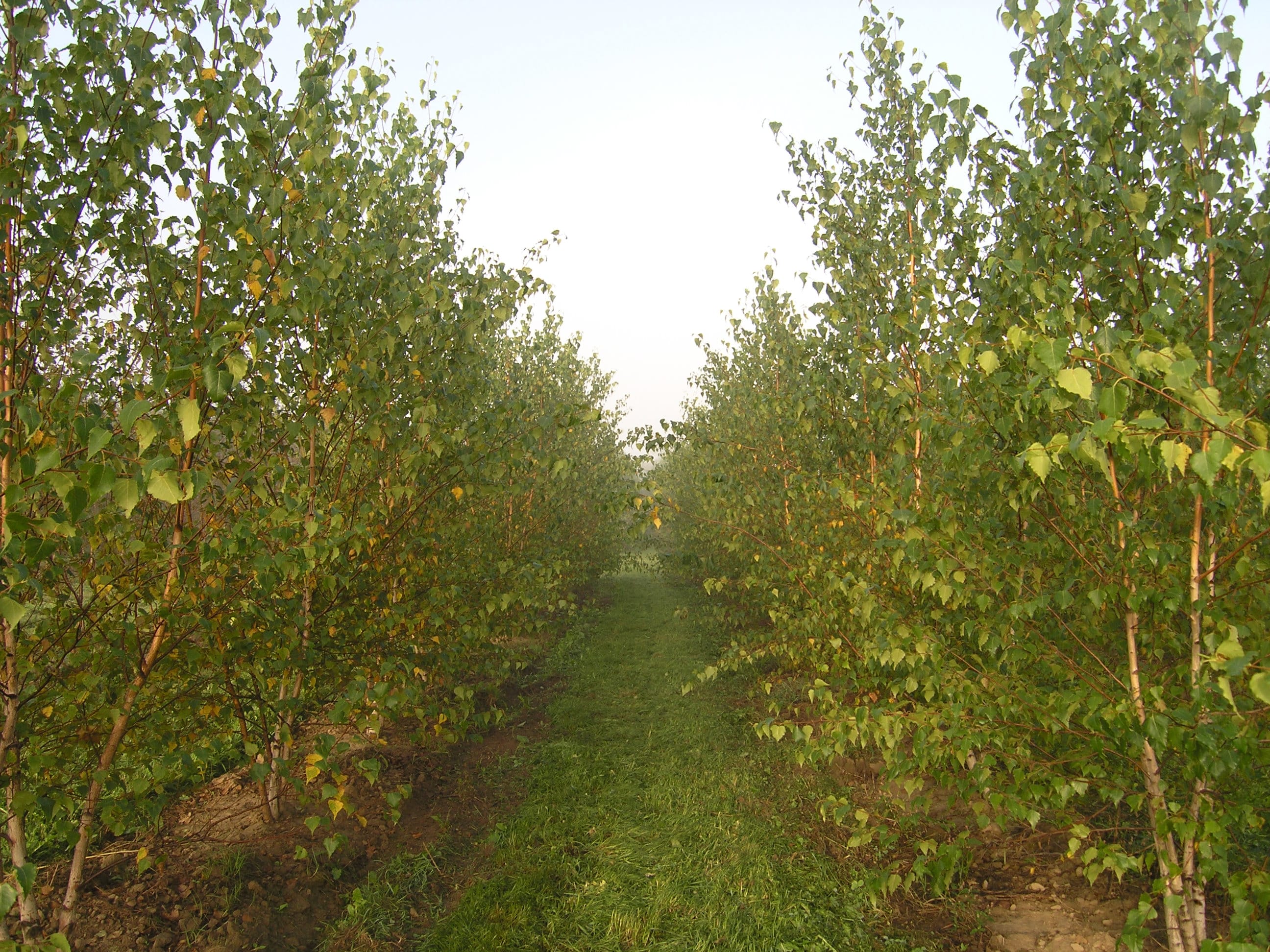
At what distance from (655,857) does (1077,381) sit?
4.94m

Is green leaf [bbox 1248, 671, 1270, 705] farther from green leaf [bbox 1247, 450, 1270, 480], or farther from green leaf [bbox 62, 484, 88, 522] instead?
green leaf [bbox 62, 484, 88, 522]

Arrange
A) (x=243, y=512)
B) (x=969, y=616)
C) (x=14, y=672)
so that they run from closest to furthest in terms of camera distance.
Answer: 1. (x=14, y=672)
2. (x=243, y=512)
3. (x=969, y=616)

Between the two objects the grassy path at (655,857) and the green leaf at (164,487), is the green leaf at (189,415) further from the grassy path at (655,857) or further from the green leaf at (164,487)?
the grassy path at (655,857)

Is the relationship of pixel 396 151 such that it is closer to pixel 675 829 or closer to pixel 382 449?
pixel 382 449

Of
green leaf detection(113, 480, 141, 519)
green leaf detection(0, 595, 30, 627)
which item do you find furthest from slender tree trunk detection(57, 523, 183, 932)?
green leaf detection(113, 480, 141, 519)

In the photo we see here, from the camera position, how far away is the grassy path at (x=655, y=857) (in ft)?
14.5

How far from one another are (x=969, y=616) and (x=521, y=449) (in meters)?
2.84

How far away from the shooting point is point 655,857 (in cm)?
538

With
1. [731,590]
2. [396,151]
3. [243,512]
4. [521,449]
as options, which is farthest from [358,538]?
[731,590]

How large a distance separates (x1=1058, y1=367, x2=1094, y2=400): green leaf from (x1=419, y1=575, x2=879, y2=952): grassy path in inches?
153

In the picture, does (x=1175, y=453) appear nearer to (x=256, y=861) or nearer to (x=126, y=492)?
(x=126, y=492)

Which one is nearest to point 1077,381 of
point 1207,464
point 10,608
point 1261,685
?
point 1207,464

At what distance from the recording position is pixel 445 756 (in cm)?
742

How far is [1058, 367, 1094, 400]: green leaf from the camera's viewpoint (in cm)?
174
